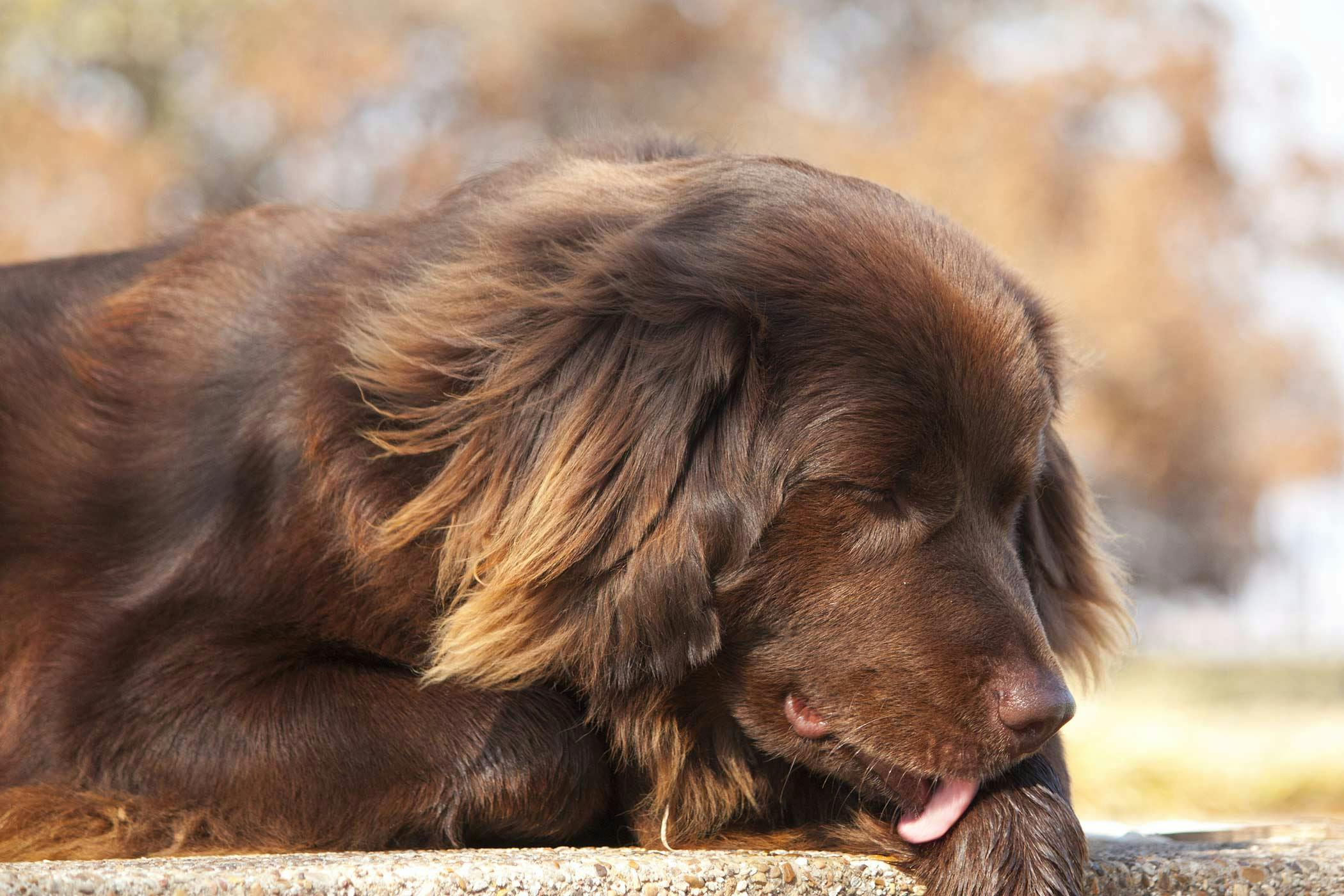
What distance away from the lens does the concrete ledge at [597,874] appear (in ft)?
7.43

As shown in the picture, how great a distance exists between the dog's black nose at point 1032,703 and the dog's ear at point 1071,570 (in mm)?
736

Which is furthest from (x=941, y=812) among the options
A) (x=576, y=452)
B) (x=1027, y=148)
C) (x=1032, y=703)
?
(x=1027, y=148)

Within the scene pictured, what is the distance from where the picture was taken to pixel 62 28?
81.5 feet

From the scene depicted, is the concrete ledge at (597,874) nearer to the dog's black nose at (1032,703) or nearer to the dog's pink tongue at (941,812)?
the dog's pink tongue at (941,812)

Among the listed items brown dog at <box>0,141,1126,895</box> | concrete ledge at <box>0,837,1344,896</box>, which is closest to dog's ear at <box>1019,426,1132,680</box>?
brown dog at <box>0,141,1126,895</box>

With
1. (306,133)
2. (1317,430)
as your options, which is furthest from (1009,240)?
(306,133)

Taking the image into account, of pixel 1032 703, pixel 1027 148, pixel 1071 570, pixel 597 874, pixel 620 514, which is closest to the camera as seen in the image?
pixel 597 874

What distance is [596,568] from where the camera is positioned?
9.42ft

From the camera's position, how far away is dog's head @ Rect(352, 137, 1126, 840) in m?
2.83

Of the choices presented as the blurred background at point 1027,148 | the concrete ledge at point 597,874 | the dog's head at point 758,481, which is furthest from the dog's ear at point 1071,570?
the blurred background at point 1027,148

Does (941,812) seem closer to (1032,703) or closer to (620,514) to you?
(1032,703)

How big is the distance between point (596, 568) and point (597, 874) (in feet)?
2.04

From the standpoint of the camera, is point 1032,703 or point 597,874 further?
point 1032,703

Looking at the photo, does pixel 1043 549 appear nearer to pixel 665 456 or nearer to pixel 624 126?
pixel 665 456
